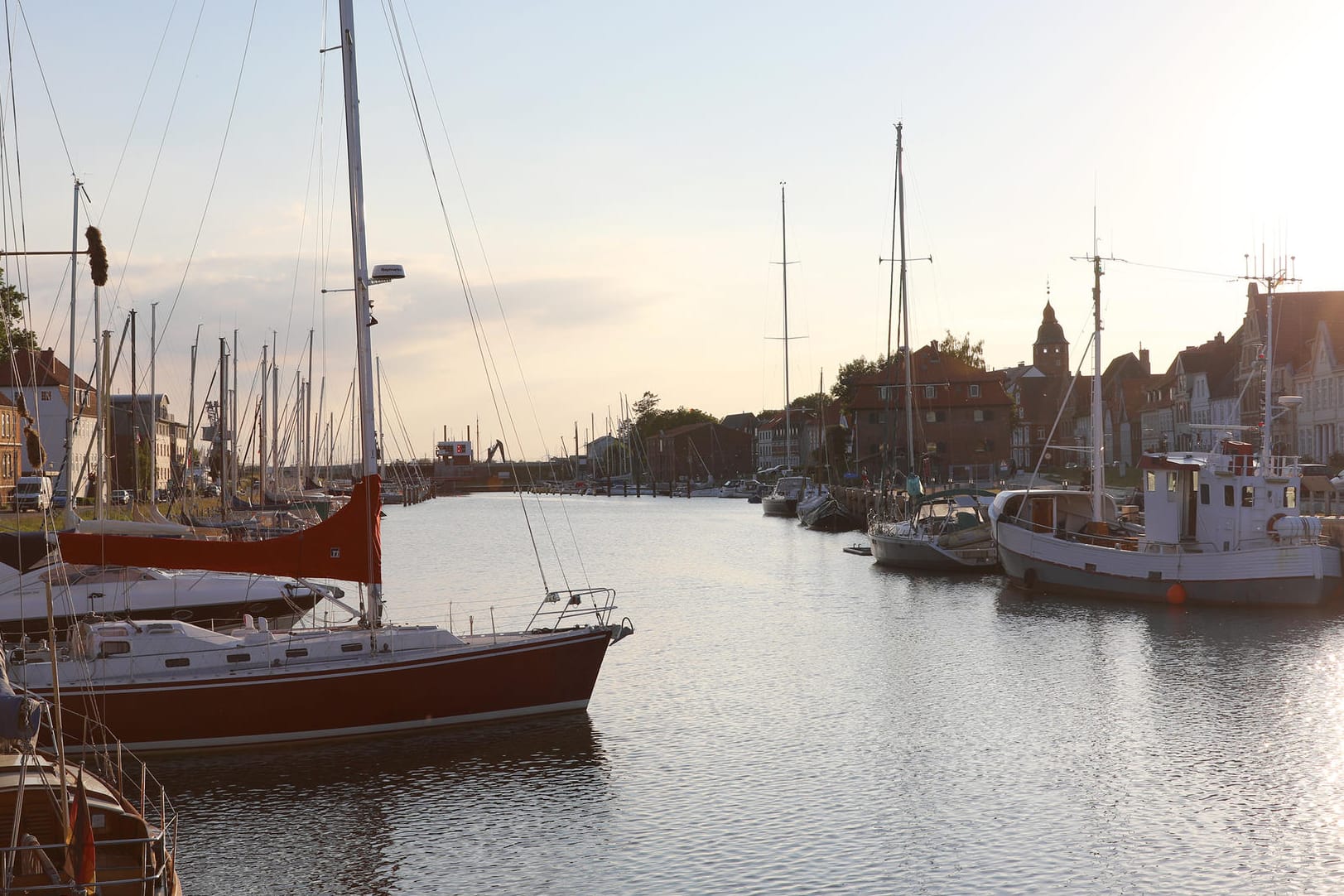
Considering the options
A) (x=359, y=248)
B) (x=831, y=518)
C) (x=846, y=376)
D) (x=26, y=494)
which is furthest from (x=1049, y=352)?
(x=359, y=248)

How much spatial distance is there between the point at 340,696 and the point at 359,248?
27.0ft

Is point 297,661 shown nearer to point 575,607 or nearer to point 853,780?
point 853,780

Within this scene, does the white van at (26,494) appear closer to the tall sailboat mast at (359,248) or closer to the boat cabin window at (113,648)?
the boat cabin window at (113,648)

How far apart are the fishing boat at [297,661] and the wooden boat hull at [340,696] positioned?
24 millimetres

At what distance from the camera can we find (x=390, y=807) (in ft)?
68.8

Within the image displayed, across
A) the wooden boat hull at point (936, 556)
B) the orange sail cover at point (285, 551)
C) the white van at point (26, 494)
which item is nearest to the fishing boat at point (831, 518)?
the wooden boat hull at point (936, 556)

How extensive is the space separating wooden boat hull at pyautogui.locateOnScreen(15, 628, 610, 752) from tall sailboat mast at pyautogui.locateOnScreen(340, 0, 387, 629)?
11.5 feet

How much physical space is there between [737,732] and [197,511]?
53362 millimetres

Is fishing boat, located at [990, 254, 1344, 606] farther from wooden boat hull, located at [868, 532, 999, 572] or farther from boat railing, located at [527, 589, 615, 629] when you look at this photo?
boat railing, located at [527, 589, 615, 629]

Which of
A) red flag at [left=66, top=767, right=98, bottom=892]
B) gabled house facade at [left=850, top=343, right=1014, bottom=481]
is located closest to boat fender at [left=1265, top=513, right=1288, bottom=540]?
red flag at [left=66, top=767, right=98, bottom=892]

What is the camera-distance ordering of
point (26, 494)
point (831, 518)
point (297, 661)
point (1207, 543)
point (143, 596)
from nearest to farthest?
point (297, 661) < point (143, 596) < point (1207, 543) < point (26, 494) < point (831, 518)

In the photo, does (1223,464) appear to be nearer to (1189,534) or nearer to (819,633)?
(1189,534)

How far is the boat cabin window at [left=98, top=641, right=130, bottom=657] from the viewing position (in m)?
22.9

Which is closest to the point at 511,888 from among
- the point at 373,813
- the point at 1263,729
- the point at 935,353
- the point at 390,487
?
the point at 373,813
